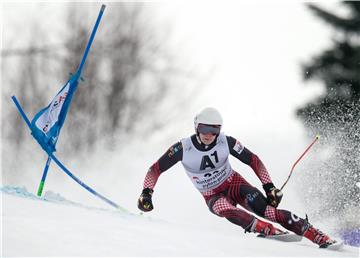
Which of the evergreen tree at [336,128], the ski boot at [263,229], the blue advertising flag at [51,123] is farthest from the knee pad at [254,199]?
the evergreen tree at [336,128]

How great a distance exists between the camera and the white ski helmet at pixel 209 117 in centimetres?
561

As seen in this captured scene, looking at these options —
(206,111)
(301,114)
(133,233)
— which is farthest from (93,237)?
(301,114)

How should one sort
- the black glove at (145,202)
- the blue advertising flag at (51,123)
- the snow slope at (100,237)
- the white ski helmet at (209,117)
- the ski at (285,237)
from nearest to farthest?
the snow slope at (100,237) < the ski at (285,237) < the black glove at (145,202) < the white ski helmet at (209,117) < the blue advertising flag at (51,123)

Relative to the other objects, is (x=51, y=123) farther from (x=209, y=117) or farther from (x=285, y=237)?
(x=285, y=237)

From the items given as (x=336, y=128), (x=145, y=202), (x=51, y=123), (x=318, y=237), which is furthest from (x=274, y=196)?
(x=336, y=128)

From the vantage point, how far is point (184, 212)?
9398 millimetres

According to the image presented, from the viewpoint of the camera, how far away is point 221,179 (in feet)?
19.6

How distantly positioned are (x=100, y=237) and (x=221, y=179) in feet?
8.15

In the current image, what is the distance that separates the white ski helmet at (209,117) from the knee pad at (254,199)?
660 millimetres

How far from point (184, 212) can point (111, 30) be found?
405 inches

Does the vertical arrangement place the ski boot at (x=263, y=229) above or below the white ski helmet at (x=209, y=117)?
below

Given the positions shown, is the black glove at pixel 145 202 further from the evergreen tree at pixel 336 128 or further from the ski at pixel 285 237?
the evergreen tree at pixel 336 128

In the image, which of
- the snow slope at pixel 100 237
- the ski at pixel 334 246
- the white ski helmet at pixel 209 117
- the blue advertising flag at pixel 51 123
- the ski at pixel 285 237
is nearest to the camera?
the snow slope at pixel 100 237

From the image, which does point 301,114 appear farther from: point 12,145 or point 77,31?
point 12,145
